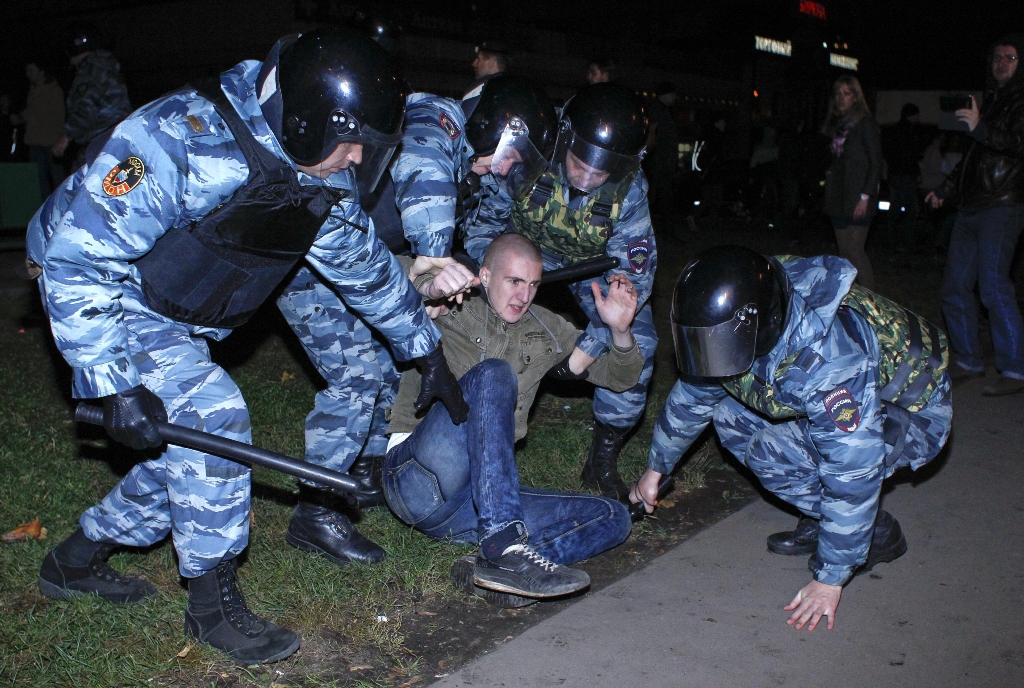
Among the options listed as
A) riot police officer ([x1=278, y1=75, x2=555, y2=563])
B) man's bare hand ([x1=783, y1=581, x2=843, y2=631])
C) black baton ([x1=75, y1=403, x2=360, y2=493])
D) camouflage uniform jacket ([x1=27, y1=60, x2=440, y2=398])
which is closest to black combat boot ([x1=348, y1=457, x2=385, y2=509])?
riot police officer ([x1=278, y1=75, x2=555, y2=563])

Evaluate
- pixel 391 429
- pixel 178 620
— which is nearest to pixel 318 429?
pixel 391 429

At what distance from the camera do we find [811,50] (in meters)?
26.4

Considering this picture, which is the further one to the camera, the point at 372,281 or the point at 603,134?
the point at 603,134

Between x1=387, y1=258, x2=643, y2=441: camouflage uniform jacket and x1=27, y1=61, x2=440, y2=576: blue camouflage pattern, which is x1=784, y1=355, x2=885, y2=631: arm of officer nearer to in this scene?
x1=387, y1=258, x2=643, y2=441: camouflage uniform jacket

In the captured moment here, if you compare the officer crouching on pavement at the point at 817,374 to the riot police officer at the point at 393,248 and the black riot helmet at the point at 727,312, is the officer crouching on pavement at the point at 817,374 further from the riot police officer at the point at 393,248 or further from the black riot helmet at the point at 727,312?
the riot police officer at the point at 393,248

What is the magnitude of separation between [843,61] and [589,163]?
26.6 meters

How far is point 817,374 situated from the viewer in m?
2.78

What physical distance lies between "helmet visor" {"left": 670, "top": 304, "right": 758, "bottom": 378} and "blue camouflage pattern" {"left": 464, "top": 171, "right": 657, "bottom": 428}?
2.57ft

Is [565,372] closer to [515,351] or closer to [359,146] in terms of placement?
[515,351]

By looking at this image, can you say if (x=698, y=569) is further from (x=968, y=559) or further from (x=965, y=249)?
(x=965, y=249)

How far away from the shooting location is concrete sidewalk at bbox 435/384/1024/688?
2596 millimetres

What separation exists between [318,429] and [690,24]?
22.2 metres

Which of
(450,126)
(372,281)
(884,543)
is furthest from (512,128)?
(884,543)

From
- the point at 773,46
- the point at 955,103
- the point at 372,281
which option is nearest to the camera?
the point at 372,281
